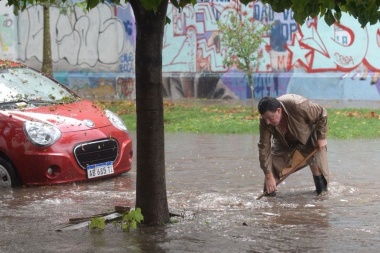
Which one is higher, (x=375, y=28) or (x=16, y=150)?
(x=375, y=28)

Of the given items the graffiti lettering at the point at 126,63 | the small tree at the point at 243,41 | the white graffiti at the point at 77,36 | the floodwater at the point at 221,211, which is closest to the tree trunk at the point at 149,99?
the floodwater at the point at 221,211

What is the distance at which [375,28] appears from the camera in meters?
19.9

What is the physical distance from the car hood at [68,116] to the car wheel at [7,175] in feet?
1.90

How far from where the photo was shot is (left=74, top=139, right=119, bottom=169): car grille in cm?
1101

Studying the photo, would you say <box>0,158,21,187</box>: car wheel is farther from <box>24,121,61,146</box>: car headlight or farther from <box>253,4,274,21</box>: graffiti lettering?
<box>253,4,274,21</box>: graffiti lettering

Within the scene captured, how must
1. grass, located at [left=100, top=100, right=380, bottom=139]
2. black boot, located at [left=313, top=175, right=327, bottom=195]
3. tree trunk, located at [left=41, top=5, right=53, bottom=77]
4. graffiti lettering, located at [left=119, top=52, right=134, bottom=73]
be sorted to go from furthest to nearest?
graffiti lettering, located at [left=119, top=52, right=134, bottom=73]
tree trunk, located at [left=41, top=5, right=53, bottom=77]
grass, located at [left=100, top=100, right=380, bottom=139]
black boot, located at [left=313, top=175, right=327, bottom=195]

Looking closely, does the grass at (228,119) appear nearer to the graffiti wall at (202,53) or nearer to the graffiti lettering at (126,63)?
the graffiti wall at (202,53)

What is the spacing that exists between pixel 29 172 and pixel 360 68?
11.0 meters

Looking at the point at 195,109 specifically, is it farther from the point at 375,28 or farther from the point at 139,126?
the point at 139,126

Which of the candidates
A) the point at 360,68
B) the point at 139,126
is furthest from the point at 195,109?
the point at 139,126

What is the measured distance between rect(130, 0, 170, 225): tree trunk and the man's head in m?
1.61

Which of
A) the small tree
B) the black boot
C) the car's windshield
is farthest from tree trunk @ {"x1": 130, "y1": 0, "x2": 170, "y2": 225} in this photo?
the small tree

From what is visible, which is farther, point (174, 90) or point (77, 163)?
point (174, 90)

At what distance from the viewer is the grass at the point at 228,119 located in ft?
52.5
